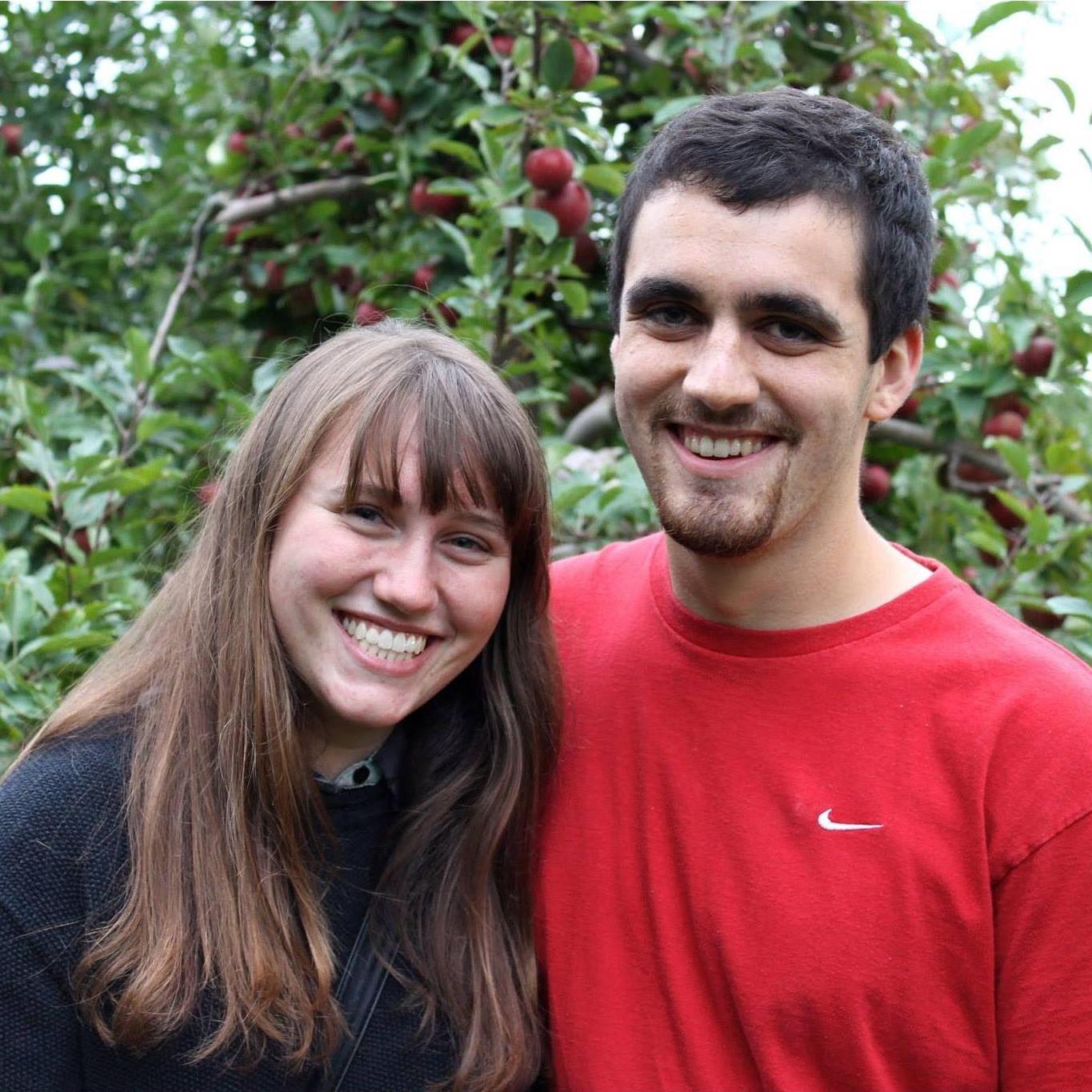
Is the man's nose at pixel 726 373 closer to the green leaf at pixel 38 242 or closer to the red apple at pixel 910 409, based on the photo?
the red apple at pixel 910 409

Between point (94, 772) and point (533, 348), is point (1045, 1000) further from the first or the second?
point (533, 348)

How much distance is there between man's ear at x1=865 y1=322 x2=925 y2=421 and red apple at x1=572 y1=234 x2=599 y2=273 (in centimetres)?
121

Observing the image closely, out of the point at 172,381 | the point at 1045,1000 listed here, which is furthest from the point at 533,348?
the point at 1045,1000

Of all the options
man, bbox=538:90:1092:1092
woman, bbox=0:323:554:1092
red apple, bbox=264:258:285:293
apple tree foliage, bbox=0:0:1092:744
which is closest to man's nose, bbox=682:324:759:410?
man, bbox=538:90:1092:1092

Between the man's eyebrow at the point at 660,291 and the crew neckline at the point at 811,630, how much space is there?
386 millimetres

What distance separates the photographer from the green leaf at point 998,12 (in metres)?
2.35

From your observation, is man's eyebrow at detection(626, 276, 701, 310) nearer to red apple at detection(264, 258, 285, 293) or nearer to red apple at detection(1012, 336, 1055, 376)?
red apple at detection(1012, 336, 1055, 376)

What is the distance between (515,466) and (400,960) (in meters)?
0.59

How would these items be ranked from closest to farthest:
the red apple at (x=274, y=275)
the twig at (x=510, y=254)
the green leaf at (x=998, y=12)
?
the green leaf at (x=998, y=12) → the twig at (x=510, y=254) → the red apple at (x=274, y=275)

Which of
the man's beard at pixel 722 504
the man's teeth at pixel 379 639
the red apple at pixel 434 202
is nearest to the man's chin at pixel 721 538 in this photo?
the man's beard at pixel 722 504

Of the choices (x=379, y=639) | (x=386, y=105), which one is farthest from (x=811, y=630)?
(x=386, y=105)

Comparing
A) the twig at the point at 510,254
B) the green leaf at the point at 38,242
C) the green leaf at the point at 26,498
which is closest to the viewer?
the green leaf at the point at 26,498

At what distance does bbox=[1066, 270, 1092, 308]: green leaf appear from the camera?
226 cm

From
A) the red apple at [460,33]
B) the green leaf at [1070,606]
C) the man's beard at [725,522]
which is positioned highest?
the red apple at [460,33]
